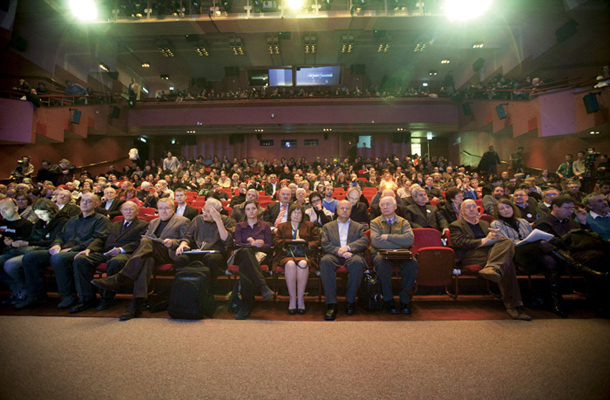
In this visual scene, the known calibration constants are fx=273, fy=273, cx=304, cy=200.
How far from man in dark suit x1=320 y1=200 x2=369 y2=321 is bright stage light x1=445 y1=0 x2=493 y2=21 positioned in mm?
8262

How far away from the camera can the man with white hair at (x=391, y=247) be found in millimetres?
2512

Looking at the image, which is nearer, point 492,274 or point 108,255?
point 492,274

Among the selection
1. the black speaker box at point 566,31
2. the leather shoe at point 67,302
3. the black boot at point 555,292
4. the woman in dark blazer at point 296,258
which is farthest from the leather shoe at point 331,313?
the black speaker box at point 566,31

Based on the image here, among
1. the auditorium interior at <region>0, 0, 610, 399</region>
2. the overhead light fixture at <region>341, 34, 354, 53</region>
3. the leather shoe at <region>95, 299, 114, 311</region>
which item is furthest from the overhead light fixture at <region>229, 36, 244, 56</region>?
the leather shoe at <region>95, 299, 114, 311</region>

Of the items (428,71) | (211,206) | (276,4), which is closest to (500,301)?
(211,206)

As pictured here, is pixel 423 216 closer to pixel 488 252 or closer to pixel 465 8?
pixel 488 252

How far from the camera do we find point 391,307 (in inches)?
99.2

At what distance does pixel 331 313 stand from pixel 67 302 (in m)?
2.59

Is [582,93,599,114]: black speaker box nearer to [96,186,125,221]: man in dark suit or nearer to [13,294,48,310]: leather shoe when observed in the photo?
[96,186,125,221]: man in dark suit

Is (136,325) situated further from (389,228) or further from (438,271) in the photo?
(438,271)

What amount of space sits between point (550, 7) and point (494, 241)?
9.15 meters

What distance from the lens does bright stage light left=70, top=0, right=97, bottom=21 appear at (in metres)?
7.81

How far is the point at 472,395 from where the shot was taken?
1.35 m

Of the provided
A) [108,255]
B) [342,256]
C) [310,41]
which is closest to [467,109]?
[310,41]
